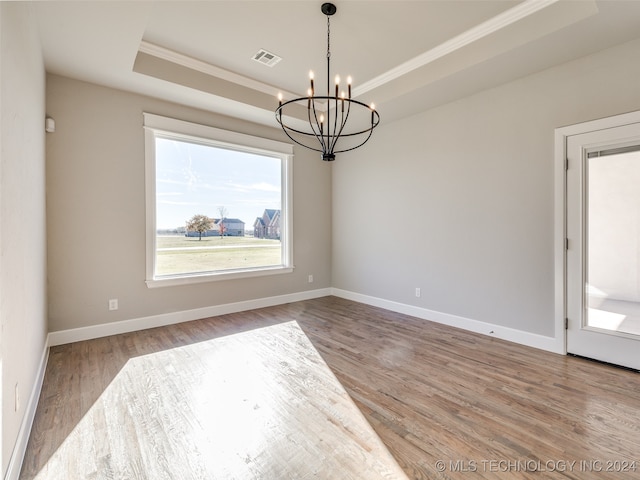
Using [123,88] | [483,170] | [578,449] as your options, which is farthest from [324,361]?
[123,88]

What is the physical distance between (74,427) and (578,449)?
2978 mm

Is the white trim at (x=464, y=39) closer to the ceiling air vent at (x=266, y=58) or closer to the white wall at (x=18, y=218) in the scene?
the ceiling air vent at (x=266, y=58)

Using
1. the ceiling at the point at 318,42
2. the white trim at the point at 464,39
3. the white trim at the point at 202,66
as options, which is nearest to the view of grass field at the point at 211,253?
the ceiling at the point at 318,42

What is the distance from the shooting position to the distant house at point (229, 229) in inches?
171

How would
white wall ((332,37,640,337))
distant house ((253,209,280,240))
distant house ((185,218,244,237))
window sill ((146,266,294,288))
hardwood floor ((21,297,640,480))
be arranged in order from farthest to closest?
distant house ((253,209,280,240))
distant house ((185,218,244,237))
window sill ((146,266,294,288))
white wall ((332,37,640,337))
hardwood floor ((21,297,640,480))

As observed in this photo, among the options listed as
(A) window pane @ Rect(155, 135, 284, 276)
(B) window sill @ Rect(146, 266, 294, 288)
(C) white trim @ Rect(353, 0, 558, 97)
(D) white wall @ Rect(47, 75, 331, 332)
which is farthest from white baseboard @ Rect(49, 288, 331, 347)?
(C) white trim @ Rect(353, 0, 558, 97)

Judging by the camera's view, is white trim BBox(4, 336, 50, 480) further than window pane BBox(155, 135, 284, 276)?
No

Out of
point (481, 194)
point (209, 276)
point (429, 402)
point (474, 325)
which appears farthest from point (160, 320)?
point (481, 194)

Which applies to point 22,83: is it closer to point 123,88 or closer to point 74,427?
point 123,88

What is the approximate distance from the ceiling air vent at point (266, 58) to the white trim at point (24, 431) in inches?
135

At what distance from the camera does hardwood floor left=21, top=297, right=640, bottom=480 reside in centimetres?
163

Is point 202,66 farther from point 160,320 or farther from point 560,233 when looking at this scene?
point 560,233

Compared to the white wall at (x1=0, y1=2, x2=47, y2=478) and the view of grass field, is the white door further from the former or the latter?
the white wall at (x1=0, y1=2, x2=47, y2=478)

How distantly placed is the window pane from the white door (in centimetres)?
379
